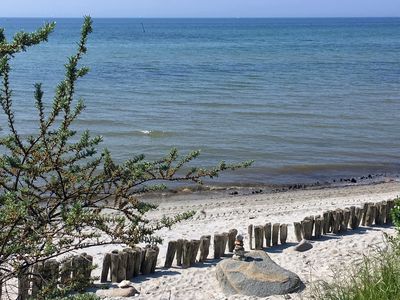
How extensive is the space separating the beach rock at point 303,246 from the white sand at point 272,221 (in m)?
0.09

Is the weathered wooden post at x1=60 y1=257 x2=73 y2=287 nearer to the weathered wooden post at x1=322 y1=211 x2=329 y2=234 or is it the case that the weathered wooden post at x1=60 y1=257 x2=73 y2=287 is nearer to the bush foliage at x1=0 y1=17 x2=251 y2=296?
the bush foliage at x1=0 y1=17 x2=251 y2=296

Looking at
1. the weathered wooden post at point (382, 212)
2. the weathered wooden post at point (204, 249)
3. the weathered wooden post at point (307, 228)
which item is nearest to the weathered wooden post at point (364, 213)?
the weathered wooden post at point (382, 212)

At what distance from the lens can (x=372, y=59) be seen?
55.7 meters

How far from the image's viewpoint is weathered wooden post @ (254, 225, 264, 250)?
36.0 ft

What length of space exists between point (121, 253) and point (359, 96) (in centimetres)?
2623

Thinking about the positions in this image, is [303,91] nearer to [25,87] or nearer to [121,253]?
[25,87]

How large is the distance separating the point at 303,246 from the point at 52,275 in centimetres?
658

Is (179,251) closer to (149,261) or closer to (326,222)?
(149,261)

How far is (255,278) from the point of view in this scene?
9023mm

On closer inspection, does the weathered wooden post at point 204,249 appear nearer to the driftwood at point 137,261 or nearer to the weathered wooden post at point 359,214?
the driftwood at point 137,261

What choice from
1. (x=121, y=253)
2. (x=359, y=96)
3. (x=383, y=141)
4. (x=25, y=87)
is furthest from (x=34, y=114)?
(x=121, y=253)

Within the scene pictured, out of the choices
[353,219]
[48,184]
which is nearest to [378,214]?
[353,219]

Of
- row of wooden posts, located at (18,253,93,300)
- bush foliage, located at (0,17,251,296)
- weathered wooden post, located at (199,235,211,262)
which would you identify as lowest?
weathered wooden post, located at (199,235,211,262)

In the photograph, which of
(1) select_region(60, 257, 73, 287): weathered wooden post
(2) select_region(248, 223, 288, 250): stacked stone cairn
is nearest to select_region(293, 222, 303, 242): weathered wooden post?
(2) select_region(248, 223, 288, 250): stacked stone cairn
